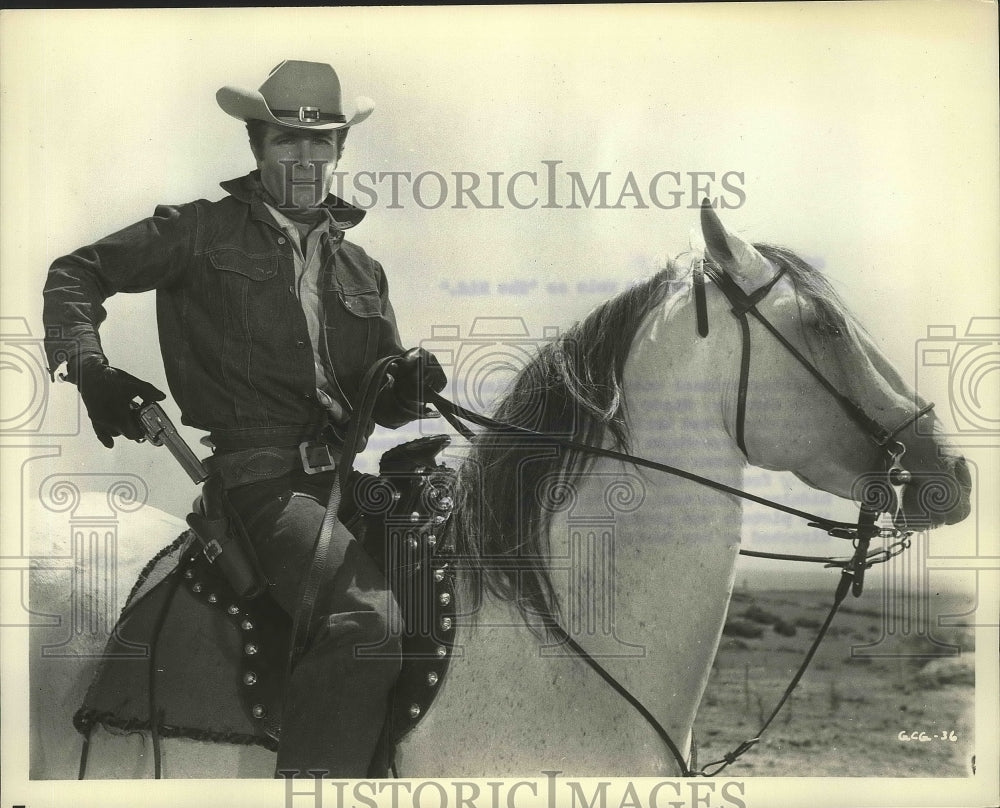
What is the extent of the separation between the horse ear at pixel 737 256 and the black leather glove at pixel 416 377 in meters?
0.89

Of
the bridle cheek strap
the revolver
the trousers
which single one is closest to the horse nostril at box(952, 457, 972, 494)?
the bridle cheek strap

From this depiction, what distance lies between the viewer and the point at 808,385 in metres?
2.74

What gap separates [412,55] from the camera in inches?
130

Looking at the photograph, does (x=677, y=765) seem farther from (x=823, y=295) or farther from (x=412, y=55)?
(x=412, y=55)

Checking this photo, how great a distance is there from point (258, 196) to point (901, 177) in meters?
2.08

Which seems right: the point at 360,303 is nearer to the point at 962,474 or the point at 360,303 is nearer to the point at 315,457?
the point at 315,457

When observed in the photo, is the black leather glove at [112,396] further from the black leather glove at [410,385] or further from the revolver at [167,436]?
the black leather glove at [410,385]

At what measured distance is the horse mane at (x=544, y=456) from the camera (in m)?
2.72

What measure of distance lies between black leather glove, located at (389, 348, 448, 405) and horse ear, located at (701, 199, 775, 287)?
889mm

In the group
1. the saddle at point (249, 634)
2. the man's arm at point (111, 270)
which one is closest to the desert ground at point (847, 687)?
the saddle at point (249, 634)

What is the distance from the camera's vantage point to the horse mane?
8.92 feet

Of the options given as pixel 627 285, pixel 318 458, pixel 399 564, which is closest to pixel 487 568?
pixel 399 564

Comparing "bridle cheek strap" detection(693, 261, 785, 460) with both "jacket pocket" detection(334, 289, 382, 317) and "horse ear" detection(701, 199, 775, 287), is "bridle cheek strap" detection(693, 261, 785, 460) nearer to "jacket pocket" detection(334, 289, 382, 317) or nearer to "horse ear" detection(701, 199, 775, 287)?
"horse ear" detection(701, 199, 775, 287)

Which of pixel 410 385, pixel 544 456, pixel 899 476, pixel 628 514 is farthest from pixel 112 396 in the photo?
pixel 899 476
